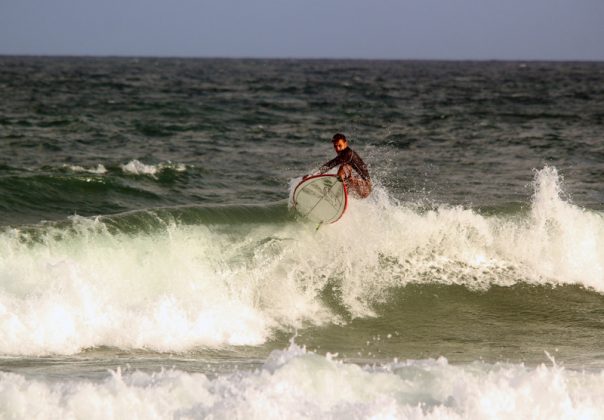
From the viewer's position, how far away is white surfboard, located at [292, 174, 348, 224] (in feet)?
39.4

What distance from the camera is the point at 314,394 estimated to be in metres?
7.21

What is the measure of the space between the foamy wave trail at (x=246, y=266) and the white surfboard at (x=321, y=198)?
32 centimetres

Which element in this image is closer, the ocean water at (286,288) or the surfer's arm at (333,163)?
the ocean water at (286,288)

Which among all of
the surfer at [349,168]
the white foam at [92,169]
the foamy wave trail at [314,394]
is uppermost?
the surfer at [349,168]

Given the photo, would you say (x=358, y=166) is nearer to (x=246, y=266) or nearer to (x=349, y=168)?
(x=349, y=168)

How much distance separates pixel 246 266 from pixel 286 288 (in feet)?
2.14

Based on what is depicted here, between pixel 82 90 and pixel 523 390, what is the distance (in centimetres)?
4302

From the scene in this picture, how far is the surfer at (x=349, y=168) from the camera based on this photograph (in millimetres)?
11633

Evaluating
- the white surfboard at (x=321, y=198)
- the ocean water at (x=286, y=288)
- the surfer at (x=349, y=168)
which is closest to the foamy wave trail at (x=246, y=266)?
the ocean water at (x=286, y=288)

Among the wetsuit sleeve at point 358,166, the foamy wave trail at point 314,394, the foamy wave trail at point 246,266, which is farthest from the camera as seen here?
the wetsuit sleeve at point 358,166

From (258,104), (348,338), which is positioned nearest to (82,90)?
(258,104)

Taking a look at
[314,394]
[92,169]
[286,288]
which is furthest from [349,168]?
[92,169]

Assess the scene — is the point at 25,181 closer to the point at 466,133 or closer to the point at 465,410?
the point at 465,410

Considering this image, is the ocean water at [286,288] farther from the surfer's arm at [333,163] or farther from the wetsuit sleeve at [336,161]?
the wetsuit sleeve at [336,161]
